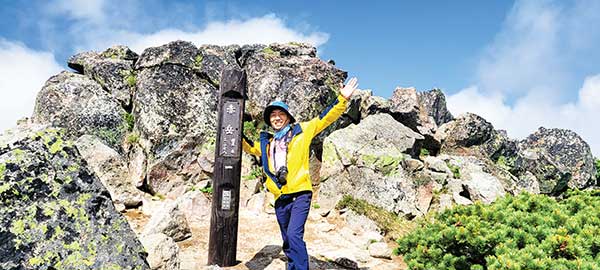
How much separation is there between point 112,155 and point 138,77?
11.9 ft

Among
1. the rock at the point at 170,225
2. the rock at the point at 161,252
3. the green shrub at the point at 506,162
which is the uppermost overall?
the green shrub at the point at 506,162

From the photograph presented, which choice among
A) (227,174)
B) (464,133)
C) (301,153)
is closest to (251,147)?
(227,174)

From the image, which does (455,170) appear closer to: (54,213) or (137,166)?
(137,166)

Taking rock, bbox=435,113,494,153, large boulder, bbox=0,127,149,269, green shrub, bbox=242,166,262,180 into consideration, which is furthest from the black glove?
rock, bbox=435,113,494,153

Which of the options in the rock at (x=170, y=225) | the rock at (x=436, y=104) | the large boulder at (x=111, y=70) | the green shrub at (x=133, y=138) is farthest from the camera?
the rock at (x=436, y=104)

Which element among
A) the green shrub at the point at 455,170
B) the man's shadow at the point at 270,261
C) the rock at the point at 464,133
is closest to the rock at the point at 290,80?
the green shrub at the point at 455,170

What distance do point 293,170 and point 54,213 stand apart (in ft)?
12.8

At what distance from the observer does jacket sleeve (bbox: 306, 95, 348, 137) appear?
6.59 m

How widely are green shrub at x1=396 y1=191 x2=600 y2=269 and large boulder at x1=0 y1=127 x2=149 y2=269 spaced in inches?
164

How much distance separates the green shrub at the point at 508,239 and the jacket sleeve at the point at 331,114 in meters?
2.33

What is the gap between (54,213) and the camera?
306 cm

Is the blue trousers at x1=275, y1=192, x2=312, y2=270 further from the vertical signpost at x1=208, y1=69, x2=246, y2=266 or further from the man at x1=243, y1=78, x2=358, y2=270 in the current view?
the vertical signpost at x1=208, y1=69, x2=246, y2=266

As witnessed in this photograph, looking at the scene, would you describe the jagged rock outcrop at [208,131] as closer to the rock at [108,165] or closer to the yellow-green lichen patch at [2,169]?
the rock at [108,165]

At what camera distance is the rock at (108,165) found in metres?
14.4
